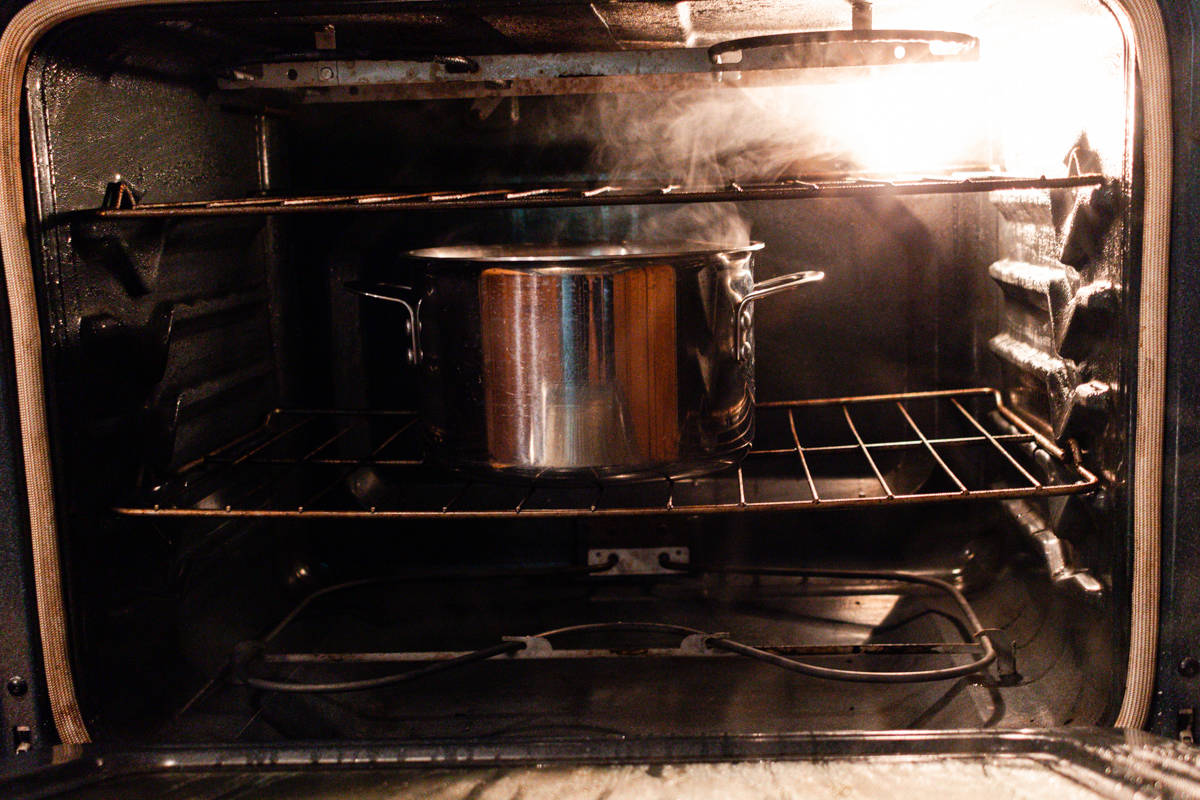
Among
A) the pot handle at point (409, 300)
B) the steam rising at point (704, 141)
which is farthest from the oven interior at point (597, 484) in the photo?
the pot handle at point (409, 300)

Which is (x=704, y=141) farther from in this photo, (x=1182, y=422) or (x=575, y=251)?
(x=1182, y=422)

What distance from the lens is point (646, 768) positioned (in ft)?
3.06

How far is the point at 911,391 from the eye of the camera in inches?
63.8

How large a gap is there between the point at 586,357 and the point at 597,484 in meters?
0.15

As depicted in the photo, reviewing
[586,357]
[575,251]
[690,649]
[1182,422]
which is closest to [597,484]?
[586,357]

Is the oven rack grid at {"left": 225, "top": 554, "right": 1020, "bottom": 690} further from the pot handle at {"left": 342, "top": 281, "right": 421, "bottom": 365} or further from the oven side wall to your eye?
the pot handle at {"left": 342, "top": 281, "right": 421, "bottom": 365}

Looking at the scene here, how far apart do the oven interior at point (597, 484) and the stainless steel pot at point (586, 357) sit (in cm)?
7

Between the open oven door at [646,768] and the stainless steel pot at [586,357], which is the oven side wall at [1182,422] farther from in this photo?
the stainless steel pot at [586,357]

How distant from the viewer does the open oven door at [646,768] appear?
0.89m

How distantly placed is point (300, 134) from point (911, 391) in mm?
1050

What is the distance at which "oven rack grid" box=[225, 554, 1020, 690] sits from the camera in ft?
3.95

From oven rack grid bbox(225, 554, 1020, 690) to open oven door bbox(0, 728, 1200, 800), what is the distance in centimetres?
23

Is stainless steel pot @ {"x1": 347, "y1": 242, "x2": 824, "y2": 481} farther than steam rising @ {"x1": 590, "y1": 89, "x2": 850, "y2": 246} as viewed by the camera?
No

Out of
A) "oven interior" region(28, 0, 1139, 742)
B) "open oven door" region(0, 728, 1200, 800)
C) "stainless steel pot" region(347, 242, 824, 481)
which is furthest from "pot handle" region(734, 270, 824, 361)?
"open oven door" region(0, 728, 1200, 800)
